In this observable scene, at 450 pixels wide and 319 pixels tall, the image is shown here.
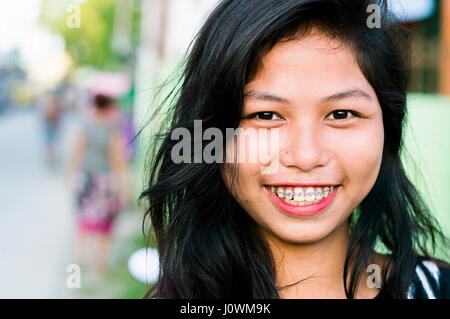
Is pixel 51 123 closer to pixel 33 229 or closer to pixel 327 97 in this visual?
pixel 33 229

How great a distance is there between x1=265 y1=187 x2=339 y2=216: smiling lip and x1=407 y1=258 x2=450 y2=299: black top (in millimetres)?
422

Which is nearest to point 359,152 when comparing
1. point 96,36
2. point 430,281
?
point 430,281

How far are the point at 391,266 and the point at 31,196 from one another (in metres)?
8.19

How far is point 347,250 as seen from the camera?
163cm

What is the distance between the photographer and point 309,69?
1394 millimetres

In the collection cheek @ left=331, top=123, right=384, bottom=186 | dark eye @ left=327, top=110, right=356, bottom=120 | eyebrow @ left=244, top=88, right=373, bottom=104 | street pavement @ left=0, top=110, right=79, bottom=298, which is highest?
eyebrow @ left=244, top=88, right=373, bottom=104

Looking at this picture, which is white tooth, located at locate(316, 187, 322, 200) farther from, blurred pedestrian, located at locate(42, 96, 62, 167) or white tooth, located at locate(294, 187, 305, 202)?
blurred pedestrian, located at locate(42, 96, 62, 167)

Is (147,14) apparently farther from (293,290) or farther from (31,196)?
(293,290)

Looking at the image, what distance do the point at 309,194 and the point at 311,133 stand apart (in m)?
0.16

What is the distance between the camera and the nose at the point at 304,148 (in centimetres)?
135

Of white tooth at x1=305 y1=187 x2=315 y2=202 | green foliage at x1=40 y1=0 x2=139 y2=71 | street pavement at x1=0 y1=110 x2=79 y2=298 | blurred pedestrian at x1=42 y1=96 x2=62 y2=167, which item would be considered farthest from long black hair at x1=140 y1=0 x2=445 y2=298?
green foliage at x1=40 y1=0 x2=139 y2=71

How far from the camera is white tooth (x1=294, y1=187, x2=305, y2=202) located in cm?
141

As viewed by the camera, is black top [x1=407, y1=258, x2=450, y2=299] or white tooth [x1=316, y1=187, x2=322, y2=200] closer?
white tooth [x1=316, y1=187, x2=322, y2=200]

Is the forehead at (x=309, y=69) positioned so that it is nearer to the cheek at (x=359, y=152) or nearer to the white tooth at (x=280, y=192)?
the cheek at (x=359, y=152)
